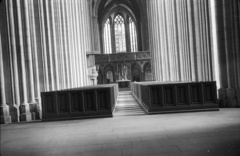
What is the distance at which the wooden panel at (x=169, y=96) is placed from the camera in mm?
8805

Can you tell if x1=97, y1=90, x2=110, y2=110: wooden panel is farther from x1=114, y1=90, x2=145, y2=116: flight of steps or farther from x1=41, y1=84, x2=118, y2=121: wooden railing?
x1=114, y1=90, x2=145, y2=116: flight of steps

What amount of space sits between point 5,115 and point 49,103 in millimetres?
1505

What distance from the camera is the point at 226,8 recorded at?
9344 mm

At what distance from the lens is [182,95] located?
28.9 ft

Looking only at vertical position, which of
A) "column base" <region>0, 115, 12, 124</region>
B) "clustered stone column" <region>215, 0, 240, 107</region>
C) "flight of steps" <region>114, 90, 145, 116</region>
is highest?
"clustered stone column" <region>215, 0, 240, 107</region>

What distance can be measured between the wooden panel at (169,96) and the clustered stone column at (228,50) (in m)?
2.00

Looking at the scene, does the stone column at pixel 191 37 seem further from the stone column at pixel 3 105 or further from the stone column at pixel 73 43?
the stone column at pixel 73 43

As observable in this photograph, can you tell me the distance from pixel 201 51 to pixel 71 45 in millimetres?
10873

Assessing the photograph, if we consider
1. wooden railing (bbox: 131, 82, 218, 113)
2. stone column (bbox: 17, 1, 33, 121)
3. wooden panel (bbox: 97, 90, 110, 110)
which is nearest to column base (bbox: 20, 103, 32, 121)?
stone column (bbox: 17, 1, 33, 121)

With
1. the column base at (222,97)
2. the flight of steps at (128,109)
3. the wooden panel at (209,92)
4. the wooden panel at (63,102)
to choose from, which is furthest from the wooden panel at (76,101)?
the column base at (222,97)

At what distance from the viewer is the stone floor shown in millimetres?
→ 4184

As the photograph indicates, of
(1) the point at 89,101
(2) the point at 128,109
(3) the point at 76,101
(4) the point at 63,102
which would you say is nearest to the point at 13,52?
(4) the point at 63,102

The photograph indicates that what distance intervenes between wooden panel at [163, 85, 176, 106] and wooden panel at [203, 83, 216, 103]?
1.06m

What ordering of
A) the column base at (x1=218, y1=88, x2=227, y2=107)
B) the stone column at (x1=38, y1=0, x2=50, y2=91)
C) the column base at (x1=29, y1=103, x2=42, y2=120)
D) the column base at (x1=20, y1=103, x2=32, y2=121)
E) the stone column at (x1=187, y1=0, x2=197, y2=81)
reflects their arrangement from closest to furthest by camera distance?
the column base at (x1=20, y1=103, x2=32, y2=121) → the column base at (x1=218, y1=88, x2=227, y2=107) → the column base at (x1=29, y1=103, x2=42, y2=120) → the stone column at (x1=187, y1=0, x2=197, y2=81) → the stone column at (x1=38, y1=0, x2=50, y2=91)
